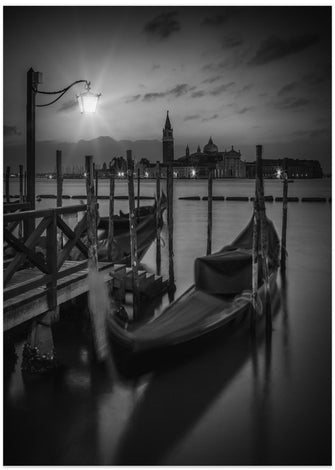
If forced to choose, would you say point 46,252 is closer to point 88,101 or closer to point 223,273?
→ point 88,101

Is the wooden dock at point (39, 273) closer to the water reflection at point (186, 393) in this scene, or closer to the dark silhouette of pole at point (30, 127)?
the dark silhouette of pole at point (30, 127)

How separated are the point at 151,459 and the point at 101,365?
59.7 inches

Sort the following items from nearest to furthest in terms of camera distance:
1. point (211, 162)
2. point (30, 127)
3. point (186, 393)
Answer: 1. point (186, 393)
2. point (30, 127)
3. point (211, 162)

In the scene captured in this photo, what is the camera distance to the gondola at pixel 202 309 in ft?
12.9

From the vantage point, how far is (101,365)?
4516 millimetres

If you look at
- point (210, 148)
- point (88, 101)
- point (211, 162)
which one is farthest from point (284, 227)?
point (210, 148)

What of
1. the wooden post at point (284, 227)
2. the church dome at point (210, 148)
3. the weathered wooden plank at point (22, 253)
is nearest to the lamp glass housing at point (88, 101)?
the weathered wooden plank at point (22, 253)

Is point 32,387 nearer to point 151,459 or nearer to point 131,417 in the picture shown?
point 131,417

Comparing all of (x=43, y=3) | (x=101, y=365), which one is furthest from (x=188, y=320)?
(x=43, y=3)

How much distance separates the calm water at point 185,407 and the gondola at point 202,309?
367mm

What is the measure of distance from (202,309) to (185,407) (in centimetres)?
122

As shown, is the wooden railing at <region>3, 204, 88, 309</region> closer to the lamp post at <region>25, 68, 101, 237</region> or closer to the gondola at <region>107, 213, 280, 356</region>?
the lamp post at <region>25, 68, 101, 237</region>

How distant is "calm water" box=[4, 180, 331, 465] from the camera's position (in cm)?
321

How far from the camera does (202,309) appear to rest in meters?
4.78
